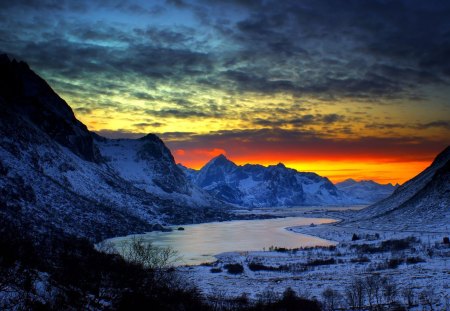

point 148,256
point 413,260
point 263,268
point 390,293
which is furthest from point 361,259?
point 148,256

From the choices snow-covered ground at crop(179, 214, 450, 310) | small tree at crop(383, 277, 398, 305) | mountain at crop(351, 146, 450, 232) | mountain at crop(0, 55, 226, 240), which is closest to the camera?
small tree at crop(383, 277, 398, 305)

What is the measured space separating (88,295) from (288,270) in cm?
4415

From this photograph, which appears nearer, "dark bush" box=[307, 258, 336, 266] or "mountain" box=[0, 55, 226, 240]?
"dark bush" box=[307, 258, 336, 266]

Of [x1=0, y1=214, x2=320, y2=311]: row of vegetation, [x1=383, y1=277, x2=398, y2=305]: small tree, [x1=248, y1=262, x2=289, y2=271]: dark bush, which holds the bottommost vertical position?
[x1=248, y1=262, x2=289, y2=271]: dark bush

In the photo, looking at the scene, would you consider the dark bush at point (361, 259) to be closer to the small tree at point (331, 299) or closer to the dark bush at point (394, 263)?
the dark bush at point (394, 263)

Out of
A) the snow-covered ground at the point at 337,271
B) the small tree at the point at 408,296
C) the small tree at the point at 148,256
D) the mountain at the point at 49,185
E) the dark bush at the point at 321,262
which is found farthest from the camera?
the mountain at the point at 49,185

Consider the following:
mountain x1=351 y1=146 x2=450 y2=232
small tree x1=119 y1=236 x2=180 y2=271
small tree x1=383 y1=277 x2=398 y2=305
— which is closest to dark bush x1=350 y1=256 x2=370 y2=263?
small tree x1=383 y1=277 x2=398 y2=305

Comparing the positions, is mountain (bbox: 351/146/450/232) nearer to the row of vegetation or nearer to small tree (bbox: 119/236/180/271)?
small tree (bbox: 119/236/180/271)

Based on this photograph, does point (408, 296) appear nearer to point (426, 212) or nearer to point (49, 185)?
point (426, 212)

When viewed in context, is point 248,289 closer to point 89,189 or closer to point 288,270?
point 288,270

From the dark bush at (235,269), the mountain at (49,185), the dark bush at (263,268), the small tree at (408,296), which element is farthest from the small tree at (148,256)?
the mountain at (49,185)

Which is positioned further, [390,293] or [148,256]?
[148,256]

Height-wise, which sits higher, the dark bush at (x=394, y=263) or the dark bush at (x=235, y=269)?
the dark bush at (x=394, y=263)

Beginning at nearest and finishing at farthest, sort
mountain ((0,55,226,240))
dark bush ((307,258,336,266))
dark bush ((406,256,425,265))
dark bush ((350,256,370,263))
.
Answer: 1. dark bush ((406,256,425,265))
2. dark bush ((350,256,370,263))
3. dark bush ((307,258,336,266))
4. mountain ((0,55,226,240))
